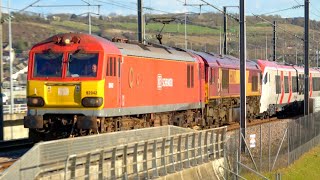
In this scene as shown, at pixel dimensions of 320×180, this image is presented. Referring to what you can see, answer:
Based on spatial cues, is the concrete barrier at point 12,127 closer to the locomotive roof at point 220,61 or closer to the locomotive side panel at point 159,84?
the locomotive roof at point 220,61

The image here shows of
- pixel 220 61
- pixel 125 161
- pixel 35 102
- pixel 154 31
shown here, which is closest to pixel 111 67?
pixel 35 102

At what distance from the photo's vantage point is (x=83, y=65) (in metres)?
21.1

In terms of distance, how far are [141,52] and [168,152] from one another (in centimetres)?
652

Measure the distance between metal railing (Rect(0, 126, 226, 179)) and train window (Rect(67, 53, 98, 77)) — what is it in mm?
2684

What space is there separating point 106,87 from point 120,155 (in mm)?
5726

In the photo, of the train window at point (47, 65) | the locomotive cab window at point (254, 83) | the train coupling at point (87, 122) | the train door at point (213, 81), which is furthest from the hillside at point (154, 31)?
the train coupling at point (87, 122)

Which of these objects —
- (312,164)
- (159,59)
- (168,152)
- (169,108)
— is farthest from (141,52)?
(312,164)

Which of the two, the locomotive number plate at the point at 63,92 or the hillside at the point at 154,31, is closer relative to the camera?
the locomotive number plate at the point at 63,92

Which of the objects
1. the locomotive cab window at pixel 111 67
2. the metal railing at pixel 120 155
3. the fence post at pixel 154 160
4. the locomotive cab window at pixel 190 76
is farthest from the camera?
the locomotive cab window at pixel 190 76

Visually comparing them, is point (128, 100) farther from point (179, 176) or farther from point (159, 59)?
point (179, 176)

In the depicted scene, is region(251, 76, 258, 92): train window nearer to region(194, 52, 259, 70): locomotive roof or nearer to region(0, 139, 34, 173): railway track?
region(194, 52, 259, 70): locomotive roof

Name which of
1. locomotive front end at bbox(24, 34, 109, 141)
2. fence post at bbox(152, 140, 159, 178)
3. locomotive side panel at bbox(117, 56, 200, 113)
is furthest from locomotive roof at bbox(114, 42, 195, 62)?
fence post at bbox(152, 140, 159, 178)

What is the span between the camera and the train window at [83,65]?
2089 cm

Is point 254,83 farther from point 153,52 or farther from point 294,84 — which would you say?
point 153,52
